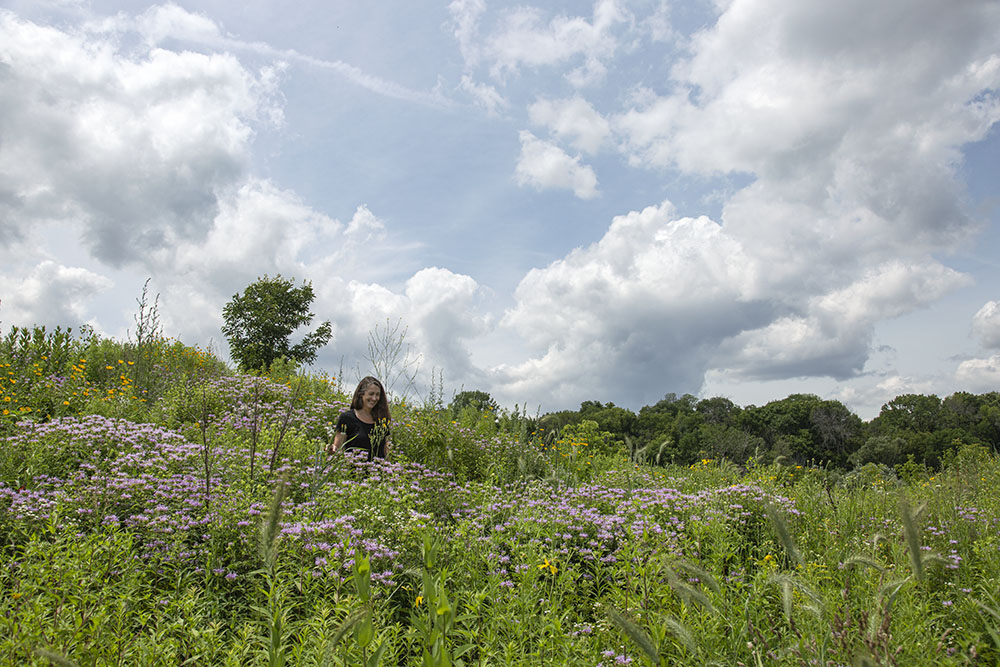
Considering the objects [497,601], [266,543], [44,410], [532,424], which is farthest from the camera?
[532,424]

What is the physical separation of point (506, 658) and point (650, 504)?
8.79ft

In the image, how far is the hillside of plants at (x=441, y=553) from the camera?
2.42m

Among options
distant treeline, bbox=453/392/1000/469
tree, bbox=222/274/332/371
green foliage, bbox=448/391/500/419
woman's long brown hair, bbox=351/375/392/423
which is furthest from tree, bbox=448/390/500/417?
distant treeline, bbox=453/392/1000/469

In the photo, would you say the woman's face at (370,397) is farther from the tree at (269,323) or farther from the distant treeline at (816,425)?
the distant treeline at (816,425)

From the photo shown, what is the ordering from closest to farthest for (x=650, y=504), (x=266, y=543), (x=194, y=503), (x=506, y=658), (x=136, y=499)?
1. (x=266, y=543)
2. (x=506, y=658)
3. (x=194, y=503)
4. (x=136, y=499)
5. (x=650, y=504)

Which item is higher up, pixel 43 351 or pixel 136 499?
pixel 43 351

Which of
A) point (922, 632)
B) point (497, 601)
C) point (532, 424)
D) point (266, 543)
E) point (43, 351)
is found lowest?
point (922, 632)

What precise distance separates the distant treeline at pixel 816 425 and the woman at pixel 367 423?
1073 inches

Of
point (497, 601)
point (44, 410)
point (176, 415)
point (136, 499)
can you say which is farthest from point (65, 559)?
point (44, 410)

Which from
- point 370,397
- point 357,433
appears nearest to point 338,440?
point 357,433

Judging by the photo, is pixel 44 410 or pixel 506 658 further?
pixel 44 410

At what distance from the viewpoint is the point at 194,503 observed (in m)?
4.24

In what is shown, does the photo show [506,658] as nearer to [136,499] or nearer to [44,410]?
[136,499]

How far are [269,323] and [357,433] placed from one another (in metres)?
18.0
